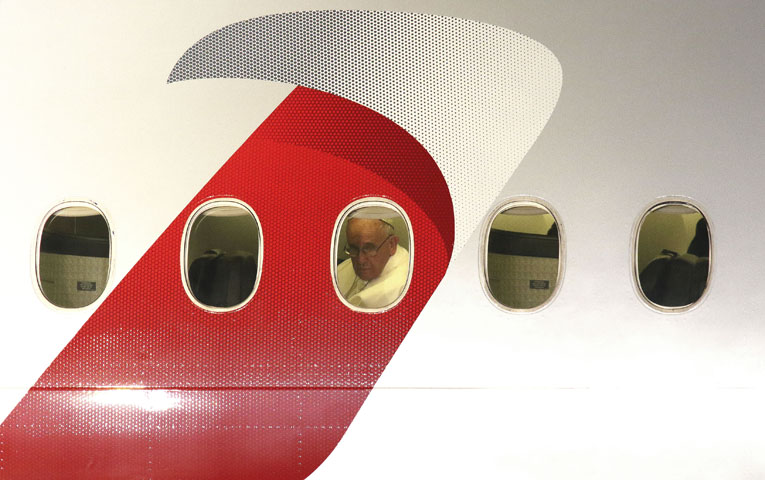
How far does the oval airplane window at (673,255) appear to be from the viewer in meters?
3.98

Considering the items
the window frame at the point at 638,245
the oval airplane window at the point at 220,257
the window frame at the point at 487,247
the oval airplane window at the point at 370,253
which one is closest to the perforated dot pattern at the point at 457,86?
the window frame at the point at 487,247

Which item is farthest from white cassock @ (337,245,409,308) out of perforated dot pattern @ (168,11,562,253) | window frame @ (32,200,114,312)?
window frame @ (32,200,114,312)

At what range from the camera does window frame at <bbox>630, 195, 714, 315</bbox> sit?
3963mm

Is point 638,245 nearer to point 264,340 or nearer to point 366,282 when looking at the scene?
point 366,282

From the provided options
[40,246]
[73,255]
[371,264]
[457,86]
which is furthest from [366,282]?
[40,246]

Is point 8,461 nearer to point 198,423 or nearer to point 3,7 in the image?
point 198,423

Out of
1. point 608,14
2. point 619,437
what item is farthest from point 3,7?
point 619,437

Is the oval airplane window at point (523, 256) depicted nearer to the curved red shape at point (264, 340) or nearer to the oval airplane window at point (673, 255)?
the curved red shape at point (264, 340)

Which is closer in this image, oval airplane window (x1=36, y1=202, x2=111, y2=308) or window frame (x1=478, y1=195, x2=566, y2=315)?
window frame (x1=478, y1=195, x2=566, y2=315)

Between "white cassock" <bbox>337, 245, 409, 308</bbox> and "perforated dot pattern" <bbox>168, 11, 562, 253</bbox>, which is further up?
"perforated dot pattern" <bbox>168, 11, 562, 253</bbox>

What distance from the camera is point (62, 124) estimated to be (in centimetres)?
409

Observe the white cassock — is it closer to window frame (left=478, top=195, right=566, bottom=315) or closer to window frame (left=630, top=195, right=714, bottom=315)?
window frame (left=478, top=195, right=566, bottom=315)

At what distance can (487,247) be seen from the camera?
3.95 metres

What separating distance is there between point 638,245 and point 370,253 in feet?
4.15
